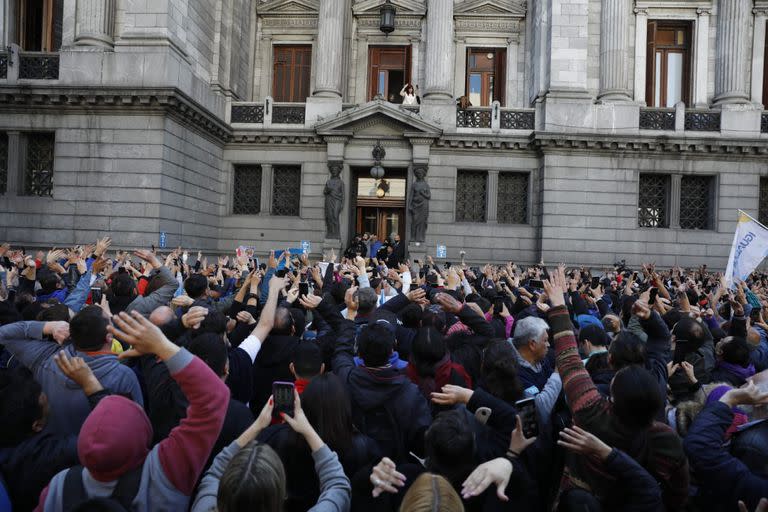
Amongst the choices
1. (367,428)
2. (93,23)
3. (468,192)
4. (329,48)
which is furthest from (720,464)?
(329,48)

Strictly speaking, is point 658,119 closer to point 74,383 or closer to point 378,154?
point 378,154

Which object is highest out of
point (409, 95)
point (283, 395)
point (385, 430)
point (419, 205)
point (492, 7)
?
point (492, 7)

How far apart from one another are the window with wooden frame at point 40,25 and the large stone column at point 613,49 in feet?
75.5

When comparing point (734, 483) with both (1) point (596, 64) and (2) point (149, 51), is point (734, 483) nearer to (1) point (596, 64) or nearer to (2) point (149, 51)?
(2) point (149, 51)

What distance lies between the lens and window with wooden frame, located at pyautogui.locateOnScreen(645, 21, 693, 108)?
26.3 metres

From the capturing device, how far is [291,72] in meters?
28.9

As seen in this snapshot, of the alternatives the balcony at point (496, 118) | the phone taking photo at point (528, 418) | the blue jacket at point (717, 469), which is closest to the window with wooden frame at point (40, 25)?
the balcony at point (496, 118)

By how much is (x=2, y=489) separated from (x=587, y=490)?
2965 millimetres

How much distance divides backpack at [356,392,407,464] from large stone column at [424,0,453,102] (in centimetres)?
2288

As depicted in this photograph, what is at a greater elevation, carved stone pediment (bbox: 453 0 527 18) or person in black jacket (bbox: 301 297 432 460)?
carved stone pediment (bbox: 453 0 527 18)

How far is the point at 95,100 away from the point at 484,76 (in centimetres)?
1765

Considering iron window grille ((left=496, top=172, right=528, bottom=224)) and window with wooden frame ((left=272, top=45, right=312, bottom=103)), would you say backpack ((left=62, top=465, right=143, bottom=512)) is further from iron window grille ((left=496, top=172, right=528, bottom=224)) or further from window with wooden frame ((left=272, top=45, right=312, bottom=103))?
window with wooden frame ((left=272, top=45, right=312, bottom=103))

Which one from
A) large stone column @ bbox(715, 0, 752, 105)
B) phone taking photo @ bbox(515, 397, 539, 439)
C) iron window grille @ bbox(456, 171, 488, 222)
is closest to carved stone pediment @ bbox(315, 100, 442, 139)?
iron window grille @ bbox(456, 171, 488, 222)

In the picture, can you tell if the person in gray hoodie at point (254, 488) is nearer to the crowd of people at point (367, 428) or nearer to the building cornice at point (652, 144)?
the crowd of people at point (367, 428)
